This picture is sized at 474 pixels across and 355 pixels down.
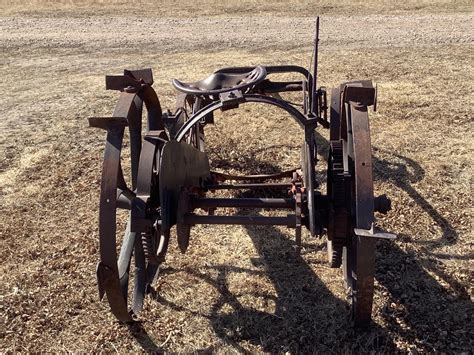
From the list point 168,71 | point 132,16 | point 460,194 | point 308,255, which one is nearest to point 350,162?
point 308,255

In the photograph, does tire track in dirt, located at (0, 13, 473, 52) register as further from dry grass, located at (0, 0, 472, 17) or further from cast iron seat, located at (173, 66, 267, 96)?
cast iron seat, located at (173, 66, 267, 96)

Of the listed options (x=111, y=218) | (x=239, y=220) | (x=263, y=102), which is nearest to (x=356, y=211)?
(x=239, y=220)

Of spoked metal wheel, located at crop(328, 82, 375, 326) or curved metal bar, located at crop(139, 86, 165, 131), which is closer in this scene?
spoked metal wheel, located at crop(328, 82, 375, 326)

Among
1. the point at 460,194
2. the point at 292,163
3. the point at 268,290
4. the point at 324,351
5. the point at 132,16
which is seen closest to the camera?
the point at 324,351

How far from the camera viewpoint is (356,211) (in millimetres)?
2635

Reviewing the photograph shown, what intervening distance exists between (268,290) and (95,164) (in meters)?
2.82

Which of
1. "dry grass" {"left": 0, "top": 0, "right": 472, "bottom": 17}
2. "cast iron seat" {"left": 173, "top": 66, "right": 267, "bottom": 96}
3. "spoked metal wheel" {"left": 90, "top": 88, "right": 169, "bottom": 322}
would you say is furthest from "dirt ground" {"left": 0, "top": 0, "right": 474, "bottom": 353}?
"dry grass" {"left": 0, "top": 0, "right": 472, "bottom": 17}

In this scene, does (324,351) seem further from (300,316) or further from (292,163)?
(292,163)

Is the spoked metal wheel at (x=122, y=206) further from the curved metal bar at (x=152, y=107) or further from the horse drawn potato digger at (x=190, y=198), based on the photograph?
the curved metal bar at (x=152, y=107)

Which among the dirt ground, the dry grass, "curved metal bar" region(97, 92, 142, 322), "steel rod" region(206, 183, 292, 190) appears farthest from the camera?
the dry grass

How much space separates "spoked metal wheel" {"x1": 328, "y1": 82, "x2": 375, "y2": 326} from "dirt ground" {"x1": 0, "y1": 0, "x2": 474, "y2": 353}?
14.9 inches

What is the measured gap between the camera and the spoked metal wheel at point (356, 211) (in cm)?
262

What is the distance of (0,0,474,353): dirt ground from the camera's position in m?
3.22

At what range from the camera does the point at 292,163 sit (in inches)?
214
